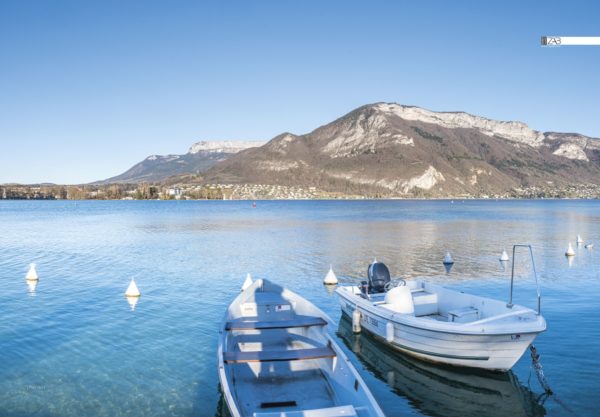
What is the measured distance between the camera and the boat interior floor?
11.7 metres

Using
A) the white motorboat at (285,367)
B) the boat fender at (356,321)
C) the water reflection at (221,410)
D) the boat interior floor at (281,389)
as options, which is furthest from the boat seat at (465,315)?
the water reflection at (221,410)

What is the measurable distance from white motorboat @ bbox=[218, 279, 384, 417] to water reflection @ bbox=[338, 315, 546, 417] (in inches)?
112

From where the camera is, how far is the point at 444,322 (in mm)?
15227

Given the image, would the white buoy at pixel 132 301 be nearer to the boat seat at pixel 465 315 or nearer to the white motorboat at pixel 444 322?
the white motorboat at pixel 444 322

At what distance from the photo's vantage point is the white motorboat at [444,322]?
13977 millimetres

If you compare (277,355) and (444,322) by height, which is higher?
(444,322)

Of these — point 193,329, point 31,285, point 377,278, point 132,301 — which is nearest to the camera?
point 193,329

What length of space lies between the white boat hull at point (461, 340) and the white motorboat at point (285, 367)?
306cm

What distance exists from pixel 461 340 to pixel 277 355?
19.4ft

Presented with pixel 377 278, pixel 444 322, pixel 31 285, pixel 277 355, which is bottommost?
pixel 31 285

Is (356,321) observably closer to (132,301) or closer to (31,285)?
(132,301)

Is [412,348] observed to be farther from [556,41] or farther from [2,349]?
[2,349]

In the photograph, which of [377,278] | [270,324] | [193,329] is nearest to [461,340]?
[270,324]

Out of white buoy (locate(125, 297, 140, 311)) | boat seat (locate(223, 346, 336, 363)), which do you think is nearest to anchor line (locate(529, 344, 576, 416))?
boat seat (locate(223, 346, 336, 363))
